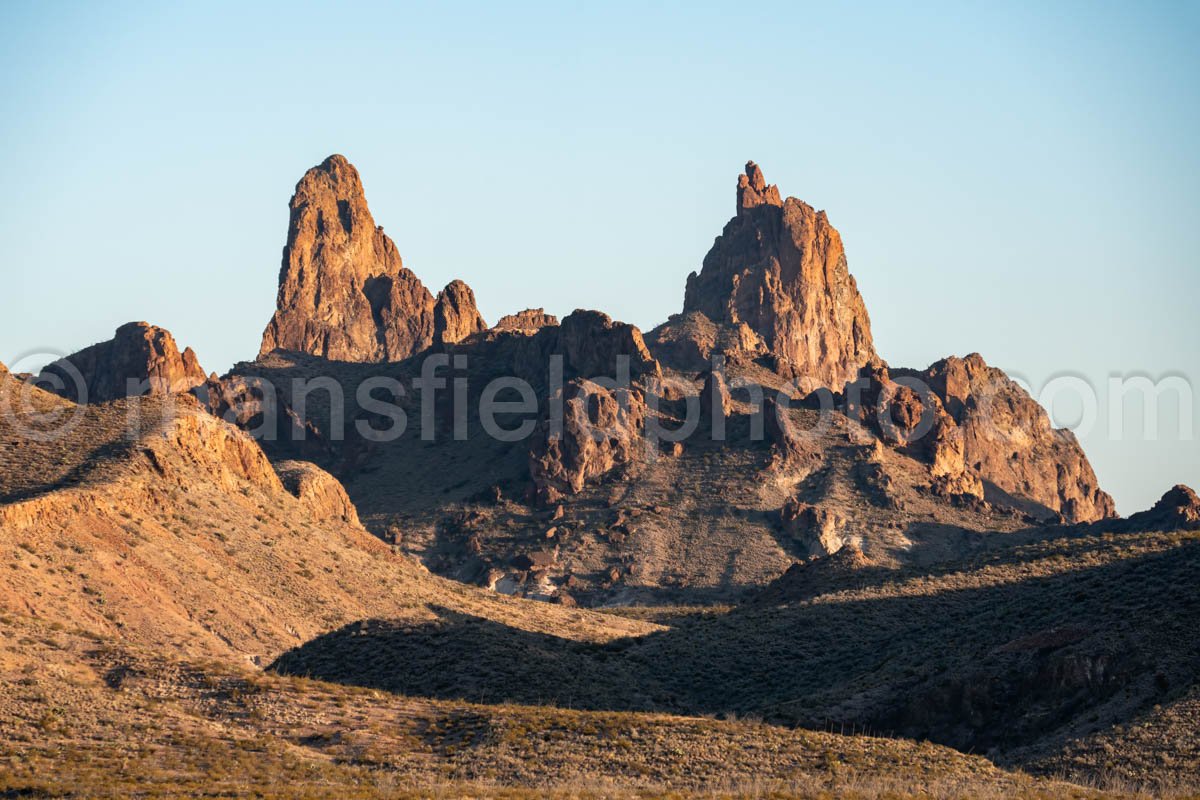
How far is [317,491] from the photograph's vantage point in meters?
154

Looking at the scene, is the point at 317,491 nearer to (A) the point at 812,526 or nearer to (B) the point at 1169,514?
(A) the point at 812,526

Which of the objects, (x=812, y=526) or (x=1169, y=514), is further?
(x=812, y=526)

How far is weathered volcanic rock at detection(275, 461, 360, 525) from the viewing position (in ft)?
491

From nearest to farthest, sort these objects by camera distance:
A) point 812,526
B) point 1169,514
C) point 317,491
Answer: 1. point 317,491
2. point 1169,514
3. point 812,526

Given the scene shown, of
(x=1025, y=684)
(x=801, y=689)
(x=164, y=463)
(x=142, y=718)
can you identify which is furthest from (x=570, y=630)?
(x=142, y=718)

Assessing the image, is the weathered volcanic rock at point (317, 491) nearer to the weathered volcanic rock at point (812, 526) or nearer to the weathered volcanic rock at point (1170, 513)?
the weathered volcanic rock at point (812, 526)

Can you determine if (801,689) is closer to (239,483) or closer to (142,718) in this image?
(142,718)

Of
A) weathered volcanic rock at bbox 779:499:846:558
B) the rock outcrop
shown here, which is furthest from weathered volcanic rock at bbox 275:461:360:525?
the rock outcrop

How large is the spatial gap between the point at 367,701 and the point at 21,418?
52032mm

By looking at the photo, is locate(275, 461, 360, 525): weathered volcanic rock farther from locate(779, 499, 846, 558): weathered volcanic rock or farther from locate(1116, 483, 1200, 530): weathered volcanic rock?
locate(1116, 483, 1200, 530): weathered volcanic rock

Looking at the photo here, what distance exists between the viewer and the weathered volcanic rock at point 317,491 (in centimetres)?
14962

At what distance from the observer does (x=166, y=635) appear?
97312mm

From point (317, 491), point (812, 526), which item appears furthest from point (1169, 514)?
point (317, 491)

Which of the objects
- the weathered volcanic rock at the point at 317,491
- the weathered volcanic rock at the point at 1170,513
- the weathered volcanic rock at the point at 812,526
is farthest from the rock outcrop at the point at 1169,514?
the weathered volcanic rock at the point at 317,491
